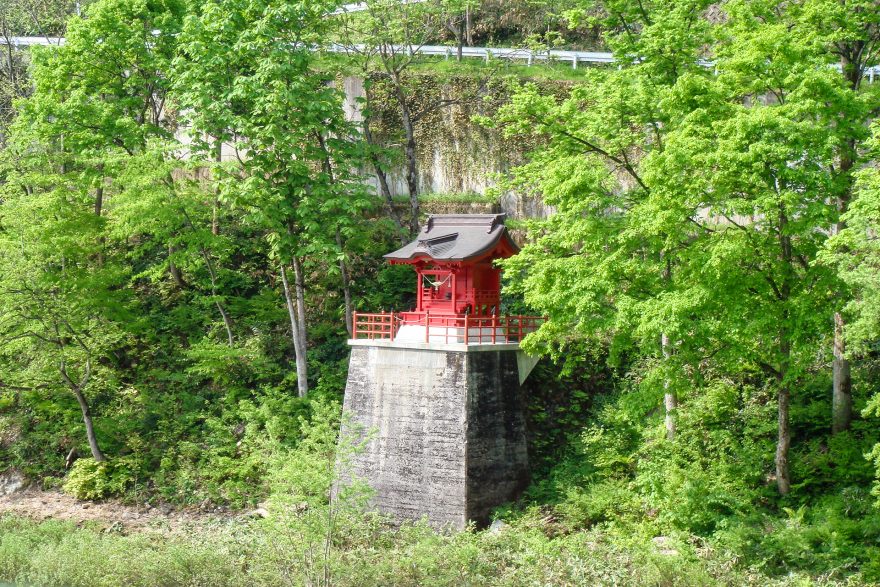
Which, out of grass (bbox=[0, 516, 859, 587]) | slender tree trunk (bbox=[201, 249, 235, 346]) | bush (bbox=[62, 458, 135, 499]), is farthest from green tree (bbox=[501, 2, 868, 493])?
bush (bbox=[62, 458, 135, 499])

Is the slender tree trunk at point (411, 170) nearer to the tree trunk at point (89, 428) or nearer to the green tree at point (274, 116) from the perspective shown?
the green tree at point (274, 116)

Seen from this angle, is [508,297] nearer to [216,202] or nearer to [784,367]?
[216,202]

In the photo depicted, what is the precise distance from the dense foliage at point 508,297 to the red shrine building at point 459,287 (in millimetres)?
1576

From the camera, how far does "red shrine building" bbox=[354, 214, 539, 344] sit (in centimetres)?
1848

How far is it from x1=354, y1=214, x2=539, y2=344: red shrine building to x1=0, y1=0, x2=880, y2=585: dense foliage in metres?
1.58

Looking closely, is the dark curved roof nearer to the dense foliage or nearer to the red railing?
the red railing

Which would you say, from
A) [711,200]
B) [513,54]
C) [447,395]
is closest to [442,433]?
[447,395]

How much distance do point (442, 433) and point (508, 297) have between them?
616 centimetres

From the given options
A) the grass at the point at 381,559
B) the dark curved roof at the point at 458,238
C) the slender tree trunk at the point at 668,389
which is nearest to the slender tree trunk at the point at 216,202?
the dark curved roof at the point at 458,238

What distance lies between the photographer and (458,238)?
1939 cm

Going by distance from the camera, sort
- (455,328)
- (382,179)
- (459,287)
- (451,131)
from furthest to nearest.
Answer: (451,131) → (382,179) → (459,287) → (455,328)

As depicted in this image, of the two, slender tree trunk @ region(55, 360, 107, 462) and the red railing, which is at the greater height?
the red railing

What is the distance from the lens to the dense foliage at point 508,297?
13.5 meters

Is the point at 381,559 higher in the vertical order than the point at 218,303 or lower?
lower
